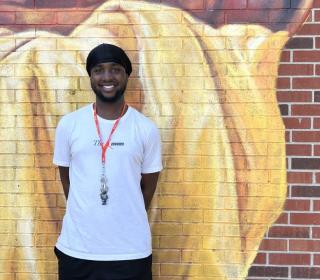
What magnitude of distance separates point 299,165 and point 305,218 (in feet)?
1.18

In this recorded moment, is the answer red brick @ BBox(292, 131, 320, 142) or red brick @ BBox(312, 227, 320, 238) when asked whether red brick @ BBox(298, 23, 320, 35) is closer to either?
red brick @ BBox(292, 131, 320, 142)

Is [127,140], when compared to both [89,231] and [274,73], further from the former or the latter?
[274,73]

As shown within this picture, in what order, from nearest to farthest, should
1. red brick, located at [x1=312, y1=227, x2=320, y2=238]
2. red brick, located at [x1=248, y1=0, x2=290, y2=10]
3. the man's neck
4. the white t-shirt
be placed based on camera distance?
the white t-shirt
the man's neck
red brick, located at [x1=248, y1=0, x2=290, y2=10]
red brick, located at [x1=312, y1=227, x2=320, y2=238]

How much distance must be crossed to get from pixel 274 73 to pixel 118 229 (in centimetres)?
146

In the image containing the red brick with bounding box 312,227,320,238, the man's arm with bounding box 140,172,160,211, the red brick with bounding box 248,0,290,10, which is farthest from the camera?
the red brick with bounding box 312,227,320,238

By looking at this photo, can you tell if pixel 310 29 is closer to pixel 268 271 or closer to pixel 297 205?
pixel 297 205

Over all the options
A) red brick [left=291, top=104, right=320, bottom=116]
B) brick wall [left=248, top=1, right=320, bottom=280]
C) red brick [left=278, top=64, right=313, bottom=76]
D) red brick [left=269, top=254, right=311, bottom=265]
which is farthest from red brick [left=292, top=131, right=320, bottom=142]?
red brick [left=269, top=254, right=311, bottom=265]

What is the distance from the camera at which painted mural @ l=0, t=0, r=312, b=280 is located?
3504mm

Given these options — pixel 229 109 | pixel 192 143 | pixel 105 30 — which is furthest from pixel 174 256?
pixel 105 30

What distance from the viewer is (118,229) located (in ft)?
9.59

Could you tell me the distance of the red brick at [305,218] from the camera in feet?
11.6

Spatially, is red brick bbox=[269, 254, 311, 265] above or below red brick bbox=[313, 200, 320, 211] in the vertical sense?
below

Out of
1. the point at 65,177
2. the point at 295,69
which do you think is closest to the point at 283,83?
the point at 295,69

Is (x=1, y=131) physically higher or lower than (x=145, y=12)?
lower
